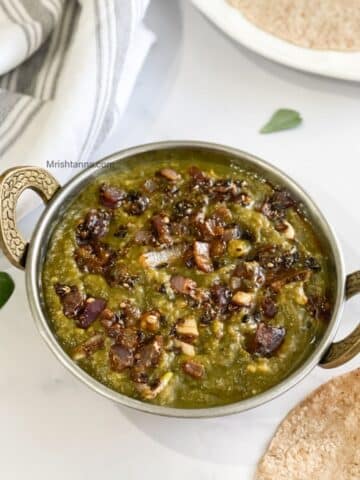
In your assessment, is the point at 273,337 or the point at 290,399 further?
the point at 290,399

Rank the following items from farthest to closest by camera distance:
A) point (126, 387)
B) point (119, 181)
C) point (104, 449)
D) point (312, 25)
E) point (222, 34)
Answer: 1. point (222, 34)
2. point (312, 25)
3. point (119, 181)
4. point (104, 449)
5. point (126, 387)

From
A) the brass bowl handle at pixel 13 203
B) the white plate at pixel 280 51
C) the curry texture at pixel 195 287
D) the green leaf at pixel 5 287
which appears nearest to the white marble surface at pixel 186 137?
the green leaf at pixel 5 287

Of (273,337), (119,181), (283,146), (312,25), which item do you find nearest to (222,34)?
(312,25)

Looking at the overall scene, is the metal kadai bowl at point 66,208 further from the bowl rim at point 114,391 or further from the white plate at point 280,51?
the white plate at point 280,51

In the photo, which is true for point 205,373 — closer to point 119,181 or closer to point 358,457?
point 358,457

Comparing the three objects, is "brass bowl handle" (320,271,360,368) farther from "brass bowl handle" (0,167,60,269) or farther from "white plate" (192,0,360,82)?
"white plate" (192,0,360,82)

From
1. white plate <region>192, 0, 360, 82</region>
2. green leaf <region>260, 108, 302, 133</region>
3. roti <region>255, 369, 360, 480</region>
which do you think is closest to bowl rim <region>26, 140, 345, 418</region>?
roti <region>255, 369, 360, 480</region>

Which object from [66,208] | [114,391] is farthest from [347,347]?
[66,208]
